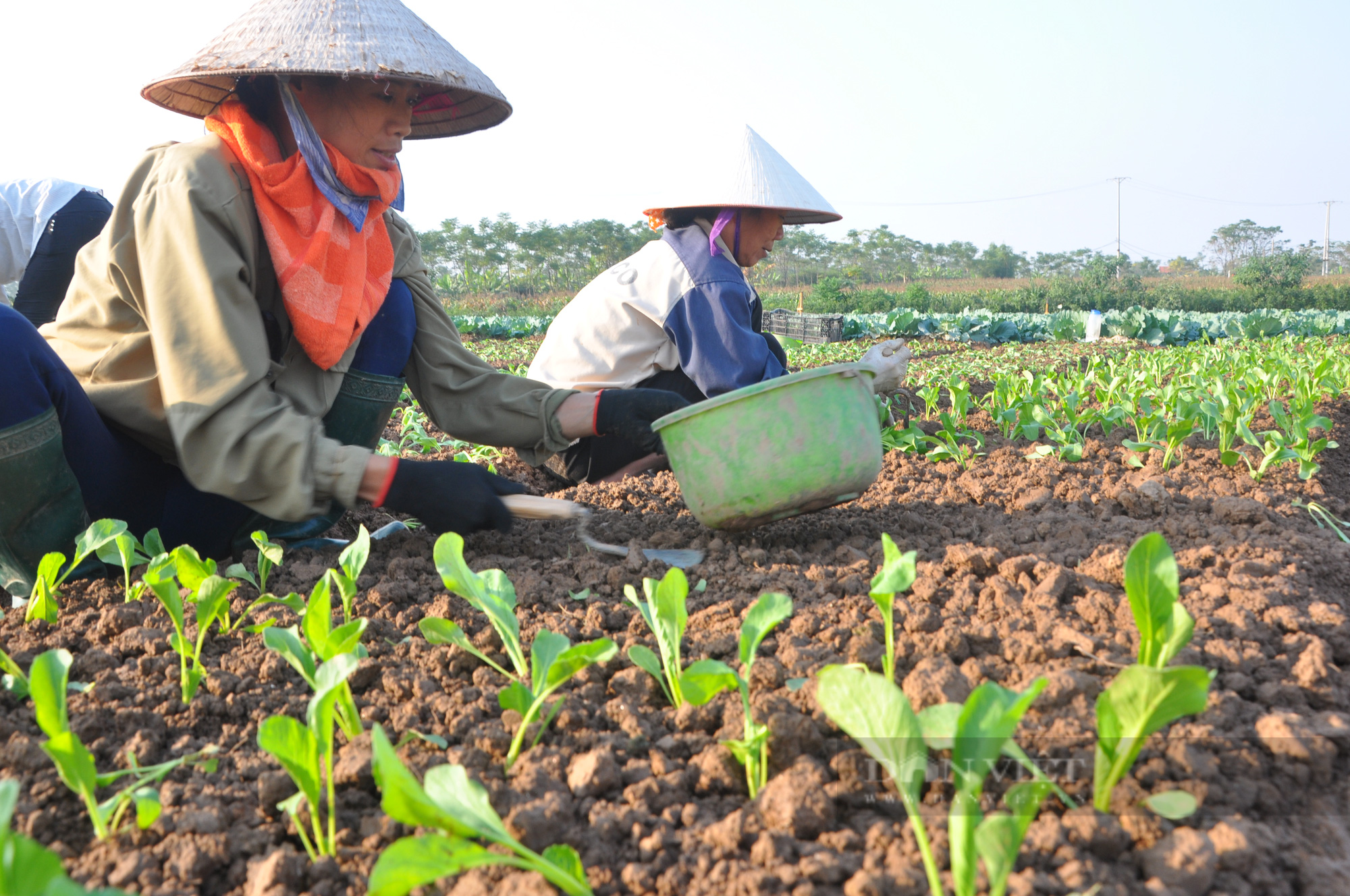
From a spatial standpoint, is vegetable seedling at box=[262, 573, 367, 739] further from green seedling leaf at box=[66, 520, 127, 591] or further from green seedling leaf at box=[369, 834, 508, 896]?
green seedling leaf at box=[66, 520, 127, 591]

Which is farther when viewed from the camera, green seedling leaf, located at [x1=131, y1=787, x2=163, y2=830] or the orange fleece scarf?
the orange fleece scarf

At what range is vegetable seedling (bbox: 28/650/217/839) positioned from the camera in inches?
33.0

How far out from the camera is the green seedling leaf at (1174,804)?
84 cm

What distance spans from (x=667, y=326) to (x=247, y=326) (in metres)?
1.32

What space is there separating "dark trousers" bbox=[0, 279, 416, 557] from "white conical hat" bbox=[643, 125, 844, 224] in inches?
44.6

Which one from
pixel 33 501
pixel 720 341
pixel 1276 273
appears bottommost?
pixel 33 501

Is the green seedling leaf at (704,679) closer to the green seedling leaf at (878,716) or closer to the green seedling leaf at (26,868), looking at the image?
the green seedling leaf at (878,716)

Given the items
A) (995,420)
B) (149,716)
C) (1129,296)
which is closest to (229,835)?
(149,716)

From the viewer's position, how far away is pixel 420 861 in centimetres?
68

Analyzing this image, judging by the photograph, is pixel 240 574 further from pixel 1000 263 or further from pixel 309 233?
pixel 1000 263

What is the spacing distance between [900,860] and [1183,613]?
15.5 inches

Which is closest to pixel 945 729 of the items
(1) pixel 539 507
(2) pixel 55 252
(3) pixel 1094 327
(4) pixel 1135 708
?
(4) pixel 1135 708

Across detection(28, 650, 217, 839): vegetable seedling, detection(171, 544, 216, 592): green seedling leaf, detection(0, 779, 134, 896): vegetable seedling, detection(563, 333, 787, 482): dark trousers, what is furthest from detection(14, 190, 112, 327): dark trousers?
detection(0, 779, 134, 896): vegetable seedling

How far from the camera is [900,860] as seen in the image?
817 millimetres
